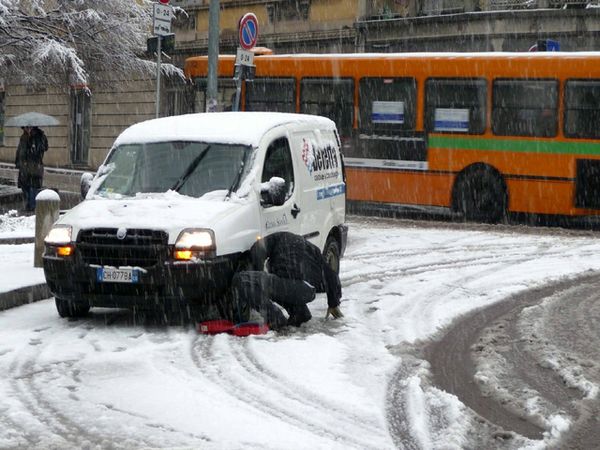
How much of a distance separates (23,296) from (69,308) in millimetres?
1116

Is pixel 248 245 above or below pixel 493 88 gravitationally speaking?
below

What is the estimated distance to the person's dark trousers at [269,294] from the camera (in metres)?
8.91

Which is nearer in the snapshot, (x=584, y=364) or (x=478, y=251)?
(x=584, y=364)

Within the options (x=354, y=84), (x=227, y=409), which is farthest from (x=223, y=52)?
(x=227, y=409)

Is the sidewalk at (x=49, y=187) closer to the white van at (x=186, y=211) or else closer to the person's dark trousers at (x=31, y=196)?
the person's dark trousers at (x=31, y=196)

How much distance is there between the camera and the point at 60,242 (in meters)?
9.12

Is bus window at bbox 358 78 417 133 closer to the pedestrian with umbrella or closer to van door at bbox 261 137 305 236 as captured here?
the pedestrian with umbrella

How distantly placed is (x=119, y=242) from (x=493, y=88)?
12.1 metres

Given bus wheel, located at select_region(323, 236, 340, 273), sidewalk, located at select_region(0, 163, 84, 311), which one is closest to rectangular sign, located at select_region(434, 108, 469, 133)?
sidewalk, located at select_region(0, 163, 84, 311)

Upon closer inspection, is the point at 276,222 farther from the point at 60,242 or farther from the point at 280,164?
the point at 60,242

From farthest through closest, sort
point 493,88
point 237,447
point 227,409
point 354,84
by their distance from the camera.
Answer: point 354,84 → point 493,88 → point 227,409 → point 237,447

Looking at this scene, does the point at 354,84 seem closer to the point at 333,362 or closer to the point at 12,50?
the point at 12,50

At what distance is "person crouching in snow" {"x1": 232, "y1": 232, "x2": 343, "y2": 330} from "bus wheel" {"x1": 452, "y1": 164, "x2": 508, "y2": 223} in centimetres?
1062

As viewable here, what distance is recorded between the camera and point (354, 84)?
20.9 meters
